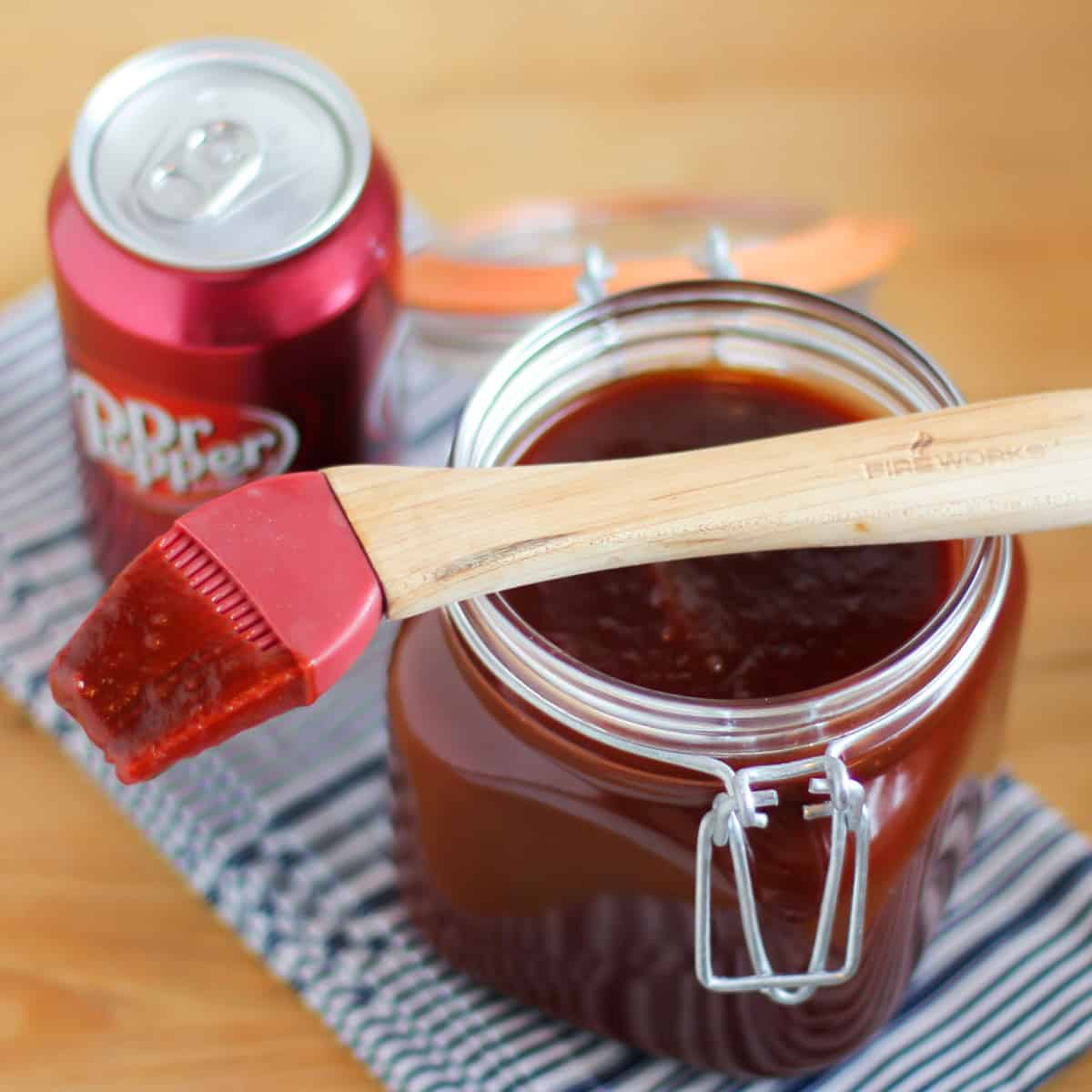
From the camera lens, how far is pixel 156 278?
0.70 m

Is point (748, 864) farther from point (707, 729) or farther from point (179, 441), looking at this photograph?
point (179, 441)

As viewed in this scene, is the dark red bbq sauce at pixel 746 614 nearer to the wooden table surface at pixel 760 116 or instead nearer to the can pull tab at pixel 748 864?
the can pull tab at pixel 748 864

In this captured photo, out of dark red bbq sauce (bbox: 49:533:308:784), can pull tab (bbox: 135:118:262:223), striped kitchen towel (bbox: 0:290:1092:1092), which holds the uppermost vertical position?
can pull tab (bbox: 135:118:262:223)

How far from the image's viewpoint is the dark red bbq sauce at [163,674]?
563 millimetres

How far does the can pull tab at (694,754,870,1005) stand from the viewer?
1.93ft

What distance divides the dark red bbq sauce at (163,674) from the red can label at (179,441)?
6.5 inches

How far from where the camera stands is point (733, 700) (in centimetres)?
60

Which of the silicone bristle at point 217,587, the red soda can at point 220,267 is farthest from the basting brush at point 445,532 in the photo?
the red soda can at point 220,267

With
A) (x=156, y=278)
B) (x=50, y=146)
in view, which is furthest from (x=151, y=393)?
(x=50, y=146)

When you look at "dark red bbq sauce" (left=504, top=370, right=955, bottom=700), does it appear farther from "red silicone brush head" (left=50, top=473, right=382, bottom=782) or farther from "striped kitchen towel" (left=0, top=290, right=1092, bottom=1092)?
"striped kitchen towel" (left=0, top=290, right=1092, bottom=1092)

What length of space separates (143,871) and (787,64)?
574 millimetres

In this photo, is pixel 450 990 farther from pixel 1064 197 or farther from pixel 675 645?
pixel 1064 197

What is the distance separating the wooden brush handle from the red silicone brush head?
0.05ft

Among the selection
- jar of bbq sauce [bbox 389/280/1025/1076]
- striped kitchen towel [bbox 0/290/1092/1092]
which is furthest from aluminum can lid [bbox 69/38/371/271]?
striped kitchen towel [bbox 0/290/1092/1092]
